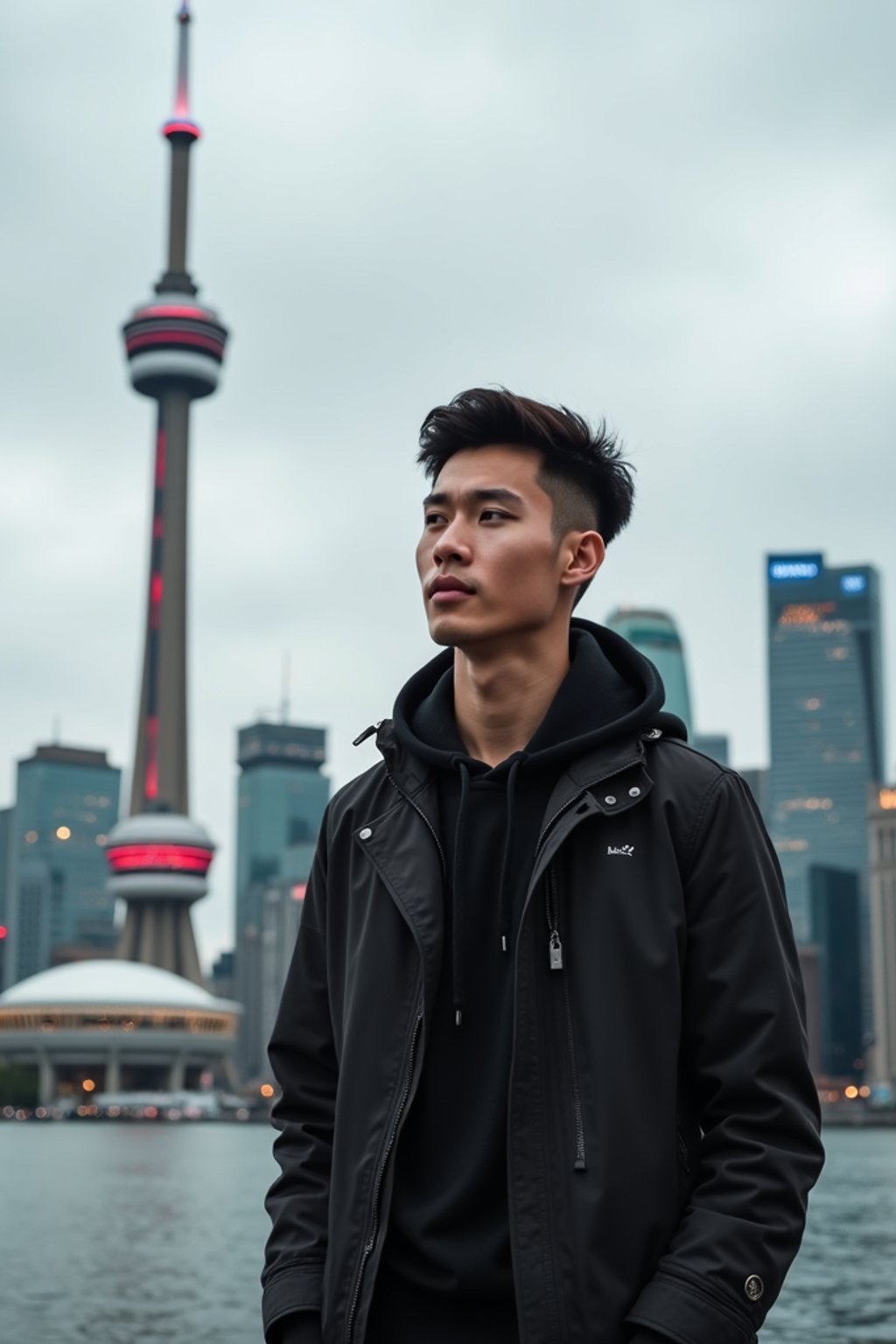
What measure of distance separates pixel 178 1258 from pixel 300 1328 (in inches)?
1061

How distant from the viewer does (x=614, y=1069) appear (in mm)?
3443

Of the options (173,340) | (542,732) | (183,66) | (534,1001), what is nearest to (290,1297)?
(534,1001)

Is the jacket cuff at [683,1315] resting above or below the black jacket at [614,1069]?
below

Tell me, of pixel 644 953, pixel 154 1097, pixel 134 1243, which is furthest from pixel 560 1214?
pixel 154 1097

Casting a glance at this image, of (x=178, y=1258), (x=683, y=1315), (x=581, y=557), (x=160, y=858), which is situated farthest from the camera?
(x=160, y=858)

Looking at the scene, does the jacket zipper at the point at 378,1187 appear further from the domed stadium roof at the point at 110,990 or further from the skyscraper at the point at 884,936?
the skyscraper at the point at 884,936

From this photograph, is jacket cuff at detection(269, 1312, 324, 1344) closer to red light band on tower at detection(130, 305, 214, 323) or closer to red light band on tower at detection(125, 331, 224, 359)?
red light band on tower at detection(125, 331, 224, 359)

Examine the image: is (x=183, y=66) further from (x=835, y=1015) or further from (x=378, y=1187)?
(x=378, y=1187)

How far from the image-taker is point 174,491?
141500 millimetres

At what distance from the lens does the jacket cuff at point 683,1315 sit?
323cm

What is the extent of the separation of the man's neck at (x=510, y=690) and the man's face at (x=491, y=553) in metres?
0.06

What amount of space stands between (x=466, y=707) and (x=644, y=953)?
2.39ft

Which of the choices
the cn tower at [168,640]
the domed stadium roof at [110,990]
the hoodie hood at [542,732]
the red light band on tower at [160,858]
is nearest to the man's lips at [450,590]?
the hoodie hood at [542,732]

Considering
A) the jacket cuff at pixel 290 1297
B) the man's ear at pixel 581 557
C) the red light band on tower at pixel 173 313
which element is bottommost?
the jacket cuff at pixel 290 1297
